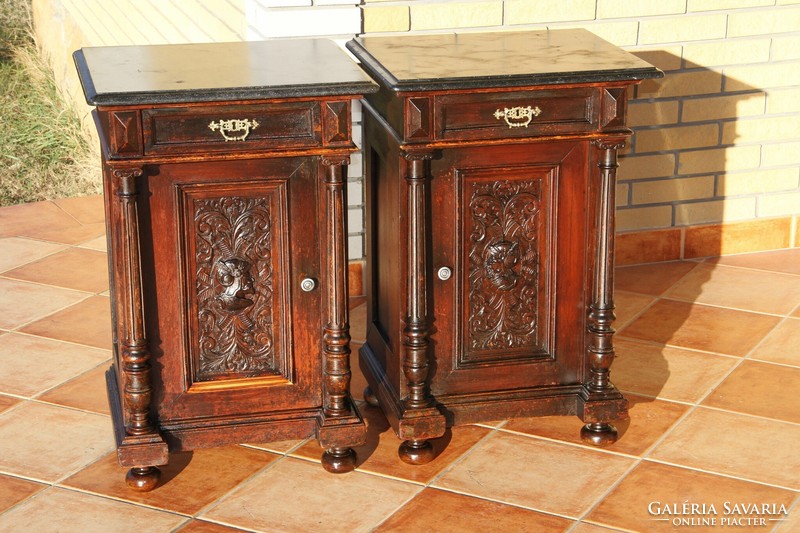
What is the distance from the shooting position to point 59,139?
6301mm

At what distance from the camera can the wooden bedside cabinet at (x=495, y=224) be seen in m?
2.86

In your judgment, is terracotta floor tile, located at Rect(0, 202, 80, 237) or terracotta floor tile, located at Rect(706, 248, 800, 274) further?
terracotta floor tile, located at Rect(0, 202, 80, 237)

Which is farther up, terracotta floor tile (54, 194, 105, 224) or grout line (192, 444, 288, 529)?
terracotta floor tile (54, 194, 105, 224)

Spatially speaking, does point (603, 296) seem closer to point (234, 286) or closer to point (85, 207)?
point (234, 286)

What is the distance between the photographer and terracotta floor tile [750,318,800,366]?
3.71 metres

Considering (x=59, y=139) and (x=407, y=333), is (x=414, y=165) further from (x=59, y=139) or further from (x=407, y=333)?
(x=59, y=139)

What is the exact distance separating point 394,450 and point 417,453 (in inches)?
4.4

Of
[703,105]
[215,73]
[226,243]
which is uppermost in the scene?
[215,73]

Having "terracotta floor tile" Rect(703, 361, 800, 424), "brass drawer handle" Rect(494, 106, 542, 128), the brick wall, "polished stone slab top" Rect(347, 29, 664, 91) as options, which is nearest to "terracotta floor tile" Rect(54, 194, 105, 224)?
the brick wall

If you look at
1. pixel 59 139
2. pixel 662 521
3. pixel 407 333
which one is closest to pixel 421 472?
pixel 407 333

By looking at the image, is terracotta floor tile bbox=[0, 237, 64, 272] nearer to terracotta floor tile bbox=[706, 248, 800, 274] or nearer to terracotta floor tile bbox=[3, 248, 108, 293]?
terracotta floor tile bbox=[3, 248, 108, 293]

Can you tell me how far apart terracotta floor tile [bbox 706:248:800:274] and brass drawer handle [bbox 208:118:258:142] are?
2413 millimetres

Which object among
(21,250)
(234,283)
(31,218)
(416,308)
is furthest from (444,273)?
(31,218)

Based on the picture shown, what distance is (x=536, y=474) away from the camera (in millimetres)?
3004
